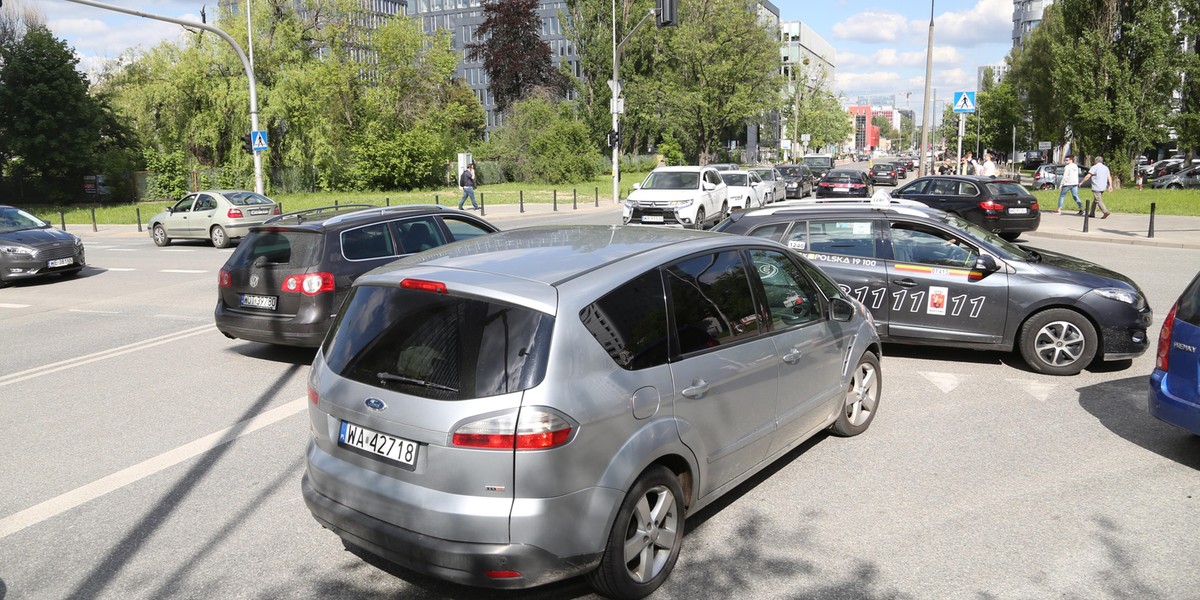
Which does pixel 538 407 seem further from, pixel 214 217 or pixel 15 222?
pixel 214 217

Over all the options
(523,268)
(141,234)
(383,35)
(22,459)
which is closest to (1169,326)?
(523,268)

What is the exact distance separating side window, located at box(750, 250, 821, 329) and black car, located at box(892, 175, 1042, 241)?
53.6 feet

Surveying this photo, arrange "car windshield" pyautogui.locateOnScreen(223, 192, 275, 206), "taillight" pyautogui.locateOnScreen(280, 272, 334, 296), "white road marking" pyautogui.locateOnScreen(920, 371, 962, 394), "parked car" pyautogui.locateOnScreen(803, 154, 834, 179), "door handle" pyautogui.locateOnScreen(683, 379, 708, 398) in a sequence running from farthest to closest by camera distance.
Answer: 1. "parked car" pyautogui.locateOnScreen(803, 154, 834, 179)
2. "car windshield" pyautogui.locateOnScreen(223, 192, 275, 206)
3. "taillight" pyautogui.locateOnScreen(280, 272, 334, 296)
4. "white road marking" pyautogui.locateOnScreen(920, 371, 962, 394)
5. "door handle" pyautogui.locateOnScreen(683, 379, 708, 398)

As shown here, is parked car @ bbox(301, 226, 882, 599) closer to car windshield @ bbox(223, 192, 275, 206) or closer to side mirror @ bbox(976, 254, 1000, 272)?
side mirror @ bbox(976, 254, 1000, 272)

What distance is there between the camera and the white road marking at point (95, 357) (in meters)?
8.49

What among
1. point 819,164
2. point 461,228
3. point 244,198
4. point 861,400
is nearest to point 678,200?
point 244,198

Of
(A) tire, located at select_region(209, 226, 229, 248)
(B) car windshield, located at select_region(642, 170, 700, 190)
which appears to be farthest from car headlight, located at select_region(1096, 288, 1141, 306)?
(A) tire, located at select_region(209, 226, 229, 248)

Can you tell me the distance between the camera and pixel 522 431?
3262mm

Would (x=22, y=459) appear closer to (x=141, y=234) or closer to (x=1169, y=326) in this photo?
(x=1169, y=326)

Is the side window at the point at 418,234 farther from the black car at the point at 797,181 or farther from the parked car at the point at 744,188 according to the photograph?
the black car at the point at 797,181

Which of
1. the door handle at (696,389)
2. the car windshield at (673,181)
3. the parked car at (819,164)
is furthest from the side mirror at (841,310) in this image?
the parked car at (819,164)

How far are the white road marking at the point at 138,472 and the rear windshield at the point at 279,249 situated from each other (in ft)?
5.58

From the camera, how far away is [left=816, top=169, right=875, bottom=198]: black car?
113 ft

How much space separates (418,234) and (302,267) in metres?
1.34
